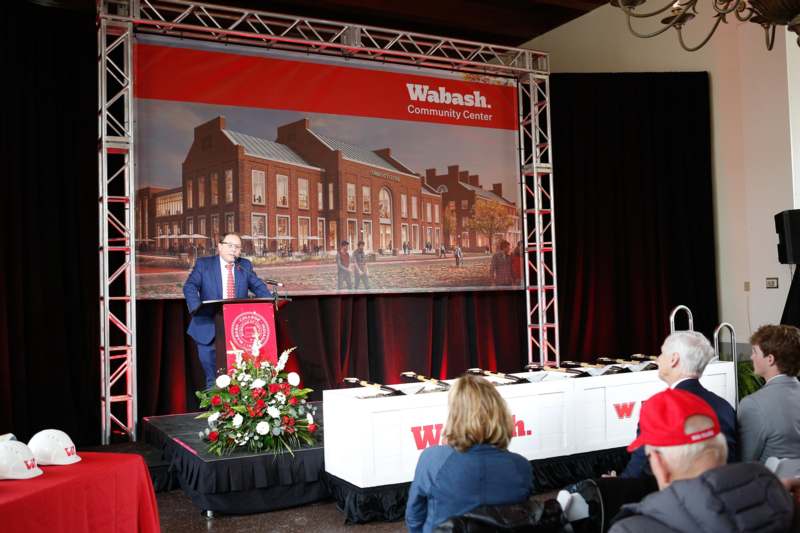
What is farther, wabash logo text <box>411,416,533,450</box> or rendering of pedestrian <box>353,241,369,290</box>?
rendering of pedestrian <box>353,241,369,290</box>

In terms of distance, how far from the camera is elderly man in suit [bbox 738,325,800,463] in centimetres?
312

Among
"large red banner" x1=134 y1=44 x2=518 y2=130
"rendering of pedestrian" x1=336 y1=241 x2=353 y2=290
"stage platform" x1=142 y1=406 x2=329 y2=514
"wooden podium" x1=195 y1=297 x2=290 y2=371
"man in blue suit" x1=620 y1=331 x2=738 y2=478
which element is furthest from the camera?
"rendering of pedestrian" x1=336 y1=241 x2=353 y2=290

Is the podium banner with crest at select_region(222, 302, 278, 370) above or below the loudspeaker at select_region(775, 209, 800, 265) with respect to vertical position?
below

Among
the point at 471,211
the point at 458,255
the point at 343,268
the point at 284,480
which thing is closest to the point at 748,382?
the point at 458,255

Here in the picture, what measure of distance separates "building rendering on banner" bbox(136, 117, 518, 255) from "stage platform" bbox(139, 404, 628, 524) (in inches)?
102

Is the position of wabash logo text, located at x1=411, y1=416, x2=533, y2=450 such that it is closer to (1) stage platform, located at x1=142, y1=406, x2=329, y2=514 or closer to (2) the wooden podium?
(1) stage platform, located at x1=142, y1=406, x2=329, y2=514

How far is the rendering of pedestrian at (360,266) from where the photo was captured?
8453 mm

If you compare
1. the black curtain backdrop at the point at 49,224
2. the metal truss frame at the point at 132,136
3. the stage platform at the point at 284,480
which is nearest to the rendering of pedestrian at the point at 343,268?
the metal truss frame at the point at 132,136

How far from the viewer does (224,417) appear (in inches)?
203

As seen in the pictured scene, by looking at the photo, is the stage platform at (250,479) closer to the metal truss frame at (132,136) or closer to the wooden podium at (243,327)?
the wooden podium at (243,327)

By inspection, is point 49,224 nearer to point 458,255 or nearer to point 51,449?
point 458,255

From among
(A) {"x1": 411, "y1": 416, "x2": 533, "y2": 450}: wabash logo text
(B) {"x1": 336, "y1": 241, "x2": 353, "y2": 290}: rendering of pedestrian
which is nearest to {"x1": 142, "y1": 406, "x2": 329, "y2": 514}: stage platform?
(A) {"x1": 411, "y1": 416, "x2": 533, "y2": 450}: wabash logo text

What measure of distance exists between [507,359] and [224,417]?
17.1 ft

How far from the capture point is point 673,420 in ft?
6.04
